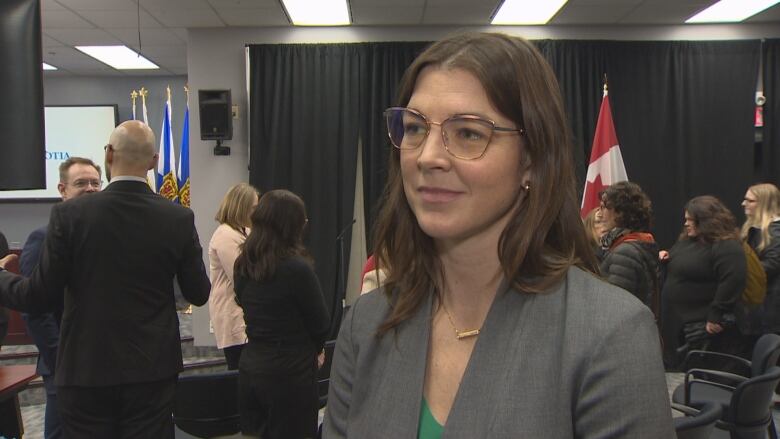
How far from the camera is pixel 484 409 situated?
86cm

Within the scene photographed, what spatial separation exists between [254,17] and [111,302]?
412cm

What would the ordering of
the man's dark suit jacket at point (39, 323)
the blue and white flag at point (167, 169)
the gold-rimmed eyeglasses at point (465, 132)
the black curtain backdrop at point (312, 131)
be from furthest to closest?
1. the blue and white flag at point (167, 169)
2. the black curtain backdrop at point (312, 131)
3. the man's dark suit jacket at point (39, 323)
4. the gold-rimmed eyeglasses at point (465, 132)

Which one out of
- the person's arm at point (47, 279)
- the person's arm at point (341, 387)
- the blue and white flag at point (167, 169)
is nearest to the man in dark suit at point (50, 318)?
the person's arm at point (47, 279)

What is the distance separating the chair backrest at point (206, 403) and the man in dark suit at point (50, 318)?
742 millimetres

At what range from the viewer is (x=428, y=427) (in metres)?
0.94

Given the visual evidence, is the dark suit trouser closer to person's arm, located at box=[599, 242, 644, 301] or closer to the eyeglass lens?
the eyeglass lens

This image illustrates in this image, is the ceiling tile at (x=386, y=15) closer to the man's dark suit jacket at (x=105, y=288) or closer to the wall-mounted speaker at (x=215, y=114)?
the wall-mounted speaker at (x=215, y=114)

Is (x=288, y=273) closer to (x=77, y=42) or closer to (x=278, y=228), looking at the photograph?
(x=278, y=228)

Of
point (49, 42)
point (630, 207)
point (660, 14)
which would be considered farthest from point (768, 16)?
point (49, 42)

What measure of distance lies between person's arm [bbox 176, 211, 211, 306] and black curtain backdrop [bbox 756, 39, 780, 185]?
5.74 meters

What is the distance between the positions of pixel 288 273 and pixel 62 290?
2.81ft

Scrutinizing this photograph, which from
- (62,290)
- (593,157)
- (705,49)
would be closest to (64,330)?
(62,290)

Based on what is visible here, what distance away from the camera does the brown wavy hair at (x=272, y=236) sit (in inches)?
106

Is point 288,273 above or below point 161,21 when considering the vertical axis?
below
